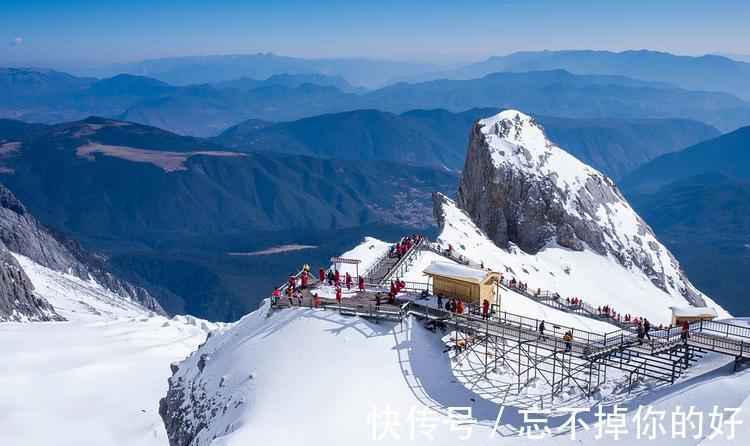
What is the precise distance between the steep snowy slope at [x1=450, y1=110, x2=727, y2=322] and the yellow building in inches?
1607

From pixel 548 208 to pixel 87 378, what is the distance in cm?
6557

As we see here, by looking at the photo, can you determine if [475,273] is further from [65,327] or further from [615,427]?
[65,327]

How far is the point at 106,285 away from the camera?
15012 centimetres

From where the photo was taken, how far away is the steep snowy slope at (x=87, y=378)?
5819cm

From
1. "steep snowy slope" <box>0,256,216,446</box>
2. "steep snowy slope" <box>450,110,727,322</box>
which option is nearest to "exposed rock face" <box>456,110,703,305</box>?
"steep snowy slope" <box>450,110,727,322</box>

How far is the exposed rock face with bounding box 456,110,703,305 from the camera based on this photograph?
98.9 metres

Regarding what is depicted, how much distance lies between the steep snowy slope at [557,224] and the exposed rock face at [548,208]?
0.49ft

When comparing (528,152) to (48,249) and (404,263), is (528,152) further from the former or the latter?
(48,249)

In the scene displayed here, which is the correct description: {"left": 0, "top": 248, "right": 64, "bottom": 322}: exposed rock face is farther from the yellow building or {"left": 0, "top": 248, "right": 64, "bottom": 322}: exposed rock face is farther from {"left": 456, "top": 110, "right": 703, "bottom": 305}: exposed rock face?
the yellow building

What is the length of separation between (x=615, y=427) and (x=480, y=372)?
9.67 meters

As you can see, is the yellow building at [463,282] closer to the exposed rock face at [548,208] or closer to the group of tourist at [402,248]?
the group of tourist at [402,248]

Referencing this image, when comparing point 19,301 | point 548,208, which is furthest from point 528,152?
point 19,301

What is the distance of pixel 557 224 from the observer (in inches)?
3930

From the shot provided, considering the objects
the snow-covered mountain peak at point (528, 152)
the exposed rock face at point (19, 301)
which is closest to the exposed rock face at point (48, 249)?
the exposed rock face at point (19, 301)
